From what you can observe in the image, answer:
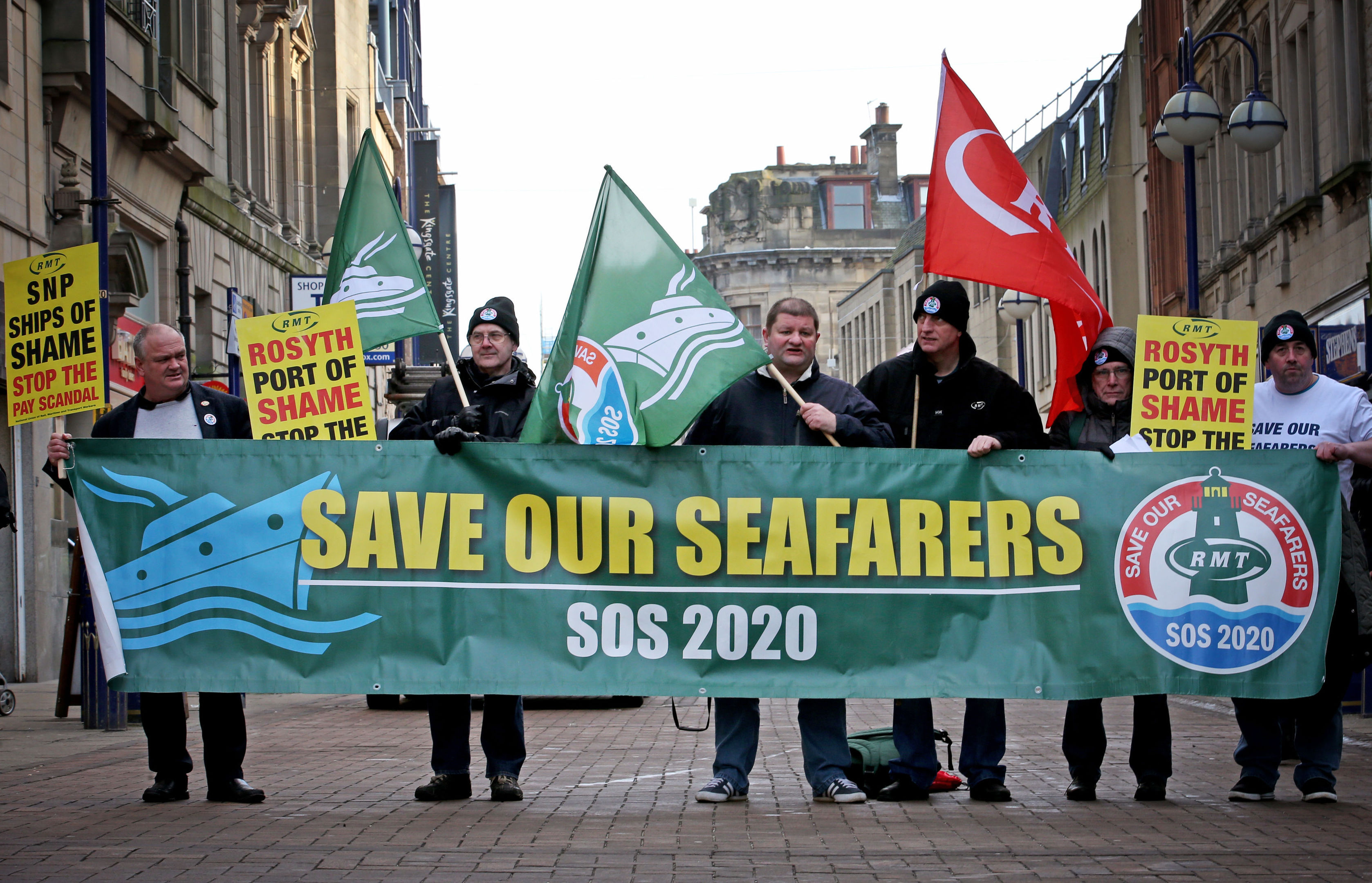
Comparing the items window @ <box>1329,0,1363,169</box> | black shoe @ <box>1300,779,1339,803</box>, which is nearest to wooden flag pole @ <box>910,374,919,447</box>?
black shoe @ <box>1300,779,1339,803</box>

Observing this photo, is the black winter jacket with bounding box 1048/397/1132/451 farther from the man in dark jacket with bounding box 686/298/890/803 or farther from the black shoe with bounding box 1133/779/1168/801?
the black shoe with bounding box 1133/779/1168/801

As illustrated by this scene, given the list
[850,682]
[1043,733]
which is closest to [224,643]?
[850,682]

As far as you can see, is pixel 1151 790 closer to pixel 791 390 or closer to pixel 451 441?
pixel 791 390

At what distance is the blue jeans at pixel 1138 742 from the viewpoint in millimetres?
7980

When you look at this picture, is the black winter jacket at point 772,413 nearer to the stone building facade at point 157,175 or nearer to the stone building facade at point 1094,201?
the stone building facade at point 157,175

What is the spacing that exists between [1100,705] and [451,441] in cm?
304

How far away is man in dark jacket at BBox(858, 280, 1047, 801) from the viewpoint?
8039mm

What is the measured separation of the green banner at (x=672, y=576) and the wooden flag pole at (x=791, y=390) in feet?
0.26

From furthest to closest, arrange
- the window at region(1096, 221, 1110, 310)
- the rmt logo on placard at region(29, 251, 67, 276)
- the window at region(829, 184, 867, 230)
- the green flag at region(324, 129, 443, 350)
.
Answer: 1. the window at region(829, 184, 867, 230)
2. the window at region(1096, 221, 1110, 310)
3. the rmt logo on placard at region(29, 251, 67, 276)
4. the green flag at region(324, 129, 443, 350)

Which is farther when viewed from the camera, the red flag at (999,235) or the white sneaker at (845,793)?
the red flag at (999,235)

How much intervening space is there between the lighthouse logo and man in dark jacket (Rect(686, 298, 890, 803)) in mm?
1237

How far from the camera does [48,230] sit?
65.7 ft

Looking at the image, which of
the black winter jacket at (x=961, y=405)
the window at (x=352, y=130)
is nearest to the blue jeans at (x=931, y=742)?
the black winter jacket at (x=961, y=405)

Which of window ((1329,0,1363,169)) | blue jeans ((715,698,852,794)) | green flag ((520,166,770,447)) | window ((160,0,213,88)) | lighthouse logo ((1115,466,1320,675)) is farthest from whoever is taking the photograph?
window ((160,0,213,88))
